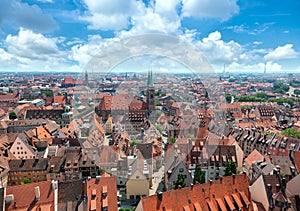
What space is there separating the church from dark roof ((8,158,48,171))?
6.35 meters

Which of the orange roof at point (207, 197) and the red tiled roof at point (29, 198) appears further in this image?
the red tiled roof at point (29, 198)

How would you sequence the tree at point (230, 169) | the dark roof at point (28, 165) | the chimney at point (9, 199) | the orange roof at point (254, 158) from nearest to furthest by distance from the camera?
the chimney at point (9, 199) < the tree at point (230, 169) < the dark roof at point (28, 165) < the orange roof at point (254, 158)

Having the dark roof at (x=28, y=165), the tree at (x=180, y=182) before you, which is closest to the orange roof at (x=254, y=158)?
the tree at (x=180, y=182)

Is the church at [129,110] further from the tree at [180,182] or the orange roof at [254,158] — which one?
the orange roof at [254,158]

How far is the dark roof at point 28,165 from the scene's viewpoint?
57.7 ft

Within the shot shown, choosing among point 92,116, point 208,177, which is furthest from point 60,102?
point 208,177

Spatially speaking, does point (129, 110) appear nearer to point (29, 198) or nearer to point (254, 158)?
point (29, 198)

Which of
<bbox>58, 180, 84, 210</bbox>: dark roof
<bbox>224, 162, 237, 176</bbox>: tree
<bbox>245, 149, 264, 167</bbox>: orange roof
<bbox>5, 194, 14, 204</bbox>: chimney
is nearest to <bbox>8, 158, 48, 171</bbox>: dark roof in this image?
<bbox>58, 180, 84, 210</bbox>: dark roof

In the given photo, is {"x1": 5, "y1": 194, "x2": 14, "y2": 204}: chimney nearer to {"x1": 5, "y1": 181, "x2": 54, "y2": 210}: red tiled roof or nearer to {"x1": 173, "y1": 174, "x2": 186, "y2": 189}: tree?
{"x1": 5, "y1": 181, "x2": 54, "y2": 210}: red tiled roof

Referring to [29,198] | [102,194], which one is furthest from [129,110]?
[29,198]

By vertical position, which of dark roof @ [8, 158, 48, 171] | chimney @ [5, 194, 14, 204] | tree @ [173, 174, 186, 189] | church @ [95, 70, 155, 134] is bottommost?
dark roof @ [8, 158, 48, 171]

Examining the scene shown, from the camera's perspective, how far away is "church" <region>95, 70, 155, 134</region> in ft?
54.0

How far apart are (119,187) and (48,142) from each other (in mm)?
11006

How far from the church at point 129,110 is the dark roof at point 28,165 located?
250 inches
